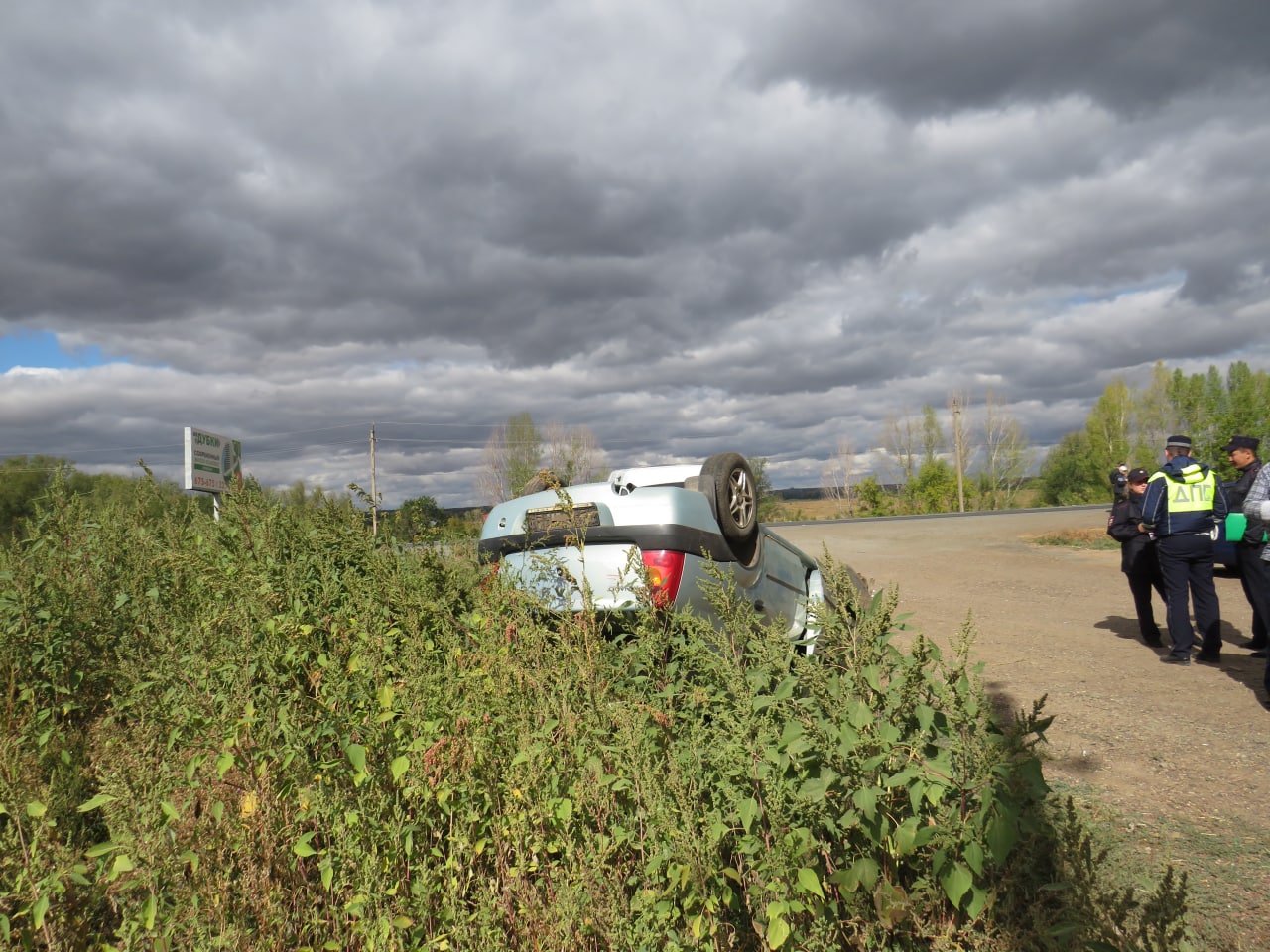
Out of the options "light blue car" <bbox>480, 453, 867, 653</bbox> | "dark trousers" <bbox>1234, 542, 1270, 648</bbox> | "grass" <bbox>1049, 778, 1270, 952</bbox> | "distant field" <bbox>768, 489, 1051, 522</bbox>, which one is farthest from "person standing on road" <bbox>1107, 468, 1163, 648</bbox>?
"distant field" <bbox>768, 489, 1051, 522</bbox>

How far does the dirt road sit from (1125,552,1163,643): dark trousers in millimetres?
197

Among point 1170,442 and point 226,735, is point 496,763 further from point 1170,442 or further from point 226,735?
point 1170,442

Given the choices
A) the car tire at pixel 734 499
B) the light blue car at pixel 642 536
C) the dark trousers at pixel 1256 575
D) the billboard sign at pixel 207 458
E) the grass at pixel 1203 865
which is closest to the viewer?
the grass at pixel 1203 865

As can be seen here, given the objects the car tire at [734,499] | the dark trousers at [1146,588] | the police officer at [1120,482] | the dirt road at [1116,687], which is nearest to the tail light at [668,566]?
the car tire at [734,499]

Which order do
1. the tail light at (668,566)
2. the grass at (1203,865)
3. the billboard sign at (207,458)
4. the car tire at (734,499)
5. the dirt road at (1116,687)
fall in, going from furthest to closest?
the billboard sign at (207,458) < the car tire at (734,499) < the tail light at (668,566) < the dirt road at (1116,687) < the grass at (1203,865)

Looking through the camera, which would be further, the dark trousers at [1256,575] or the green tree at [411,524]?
the dark trousers at [1256,575]

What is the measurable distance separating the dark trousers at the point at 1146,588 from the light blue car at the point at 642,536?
15.4 feet

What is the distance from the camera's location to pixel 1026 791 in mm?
1780

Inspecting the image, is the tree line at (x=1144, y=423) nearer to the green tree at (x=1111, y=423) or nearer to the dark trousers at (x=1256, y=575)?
the green tree at (x=1111, y=423)

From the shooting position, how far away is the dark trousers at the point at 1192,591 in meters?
6.30

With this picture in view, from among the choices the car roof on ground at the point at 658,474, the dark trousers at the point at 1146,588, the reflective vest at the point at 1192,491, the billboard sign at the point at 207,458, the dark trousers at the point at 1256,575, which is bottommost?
the dark trousers at the point at 1146,588

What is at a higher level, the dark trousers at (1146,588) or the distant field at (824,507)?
the dark trousers at (1146,588)

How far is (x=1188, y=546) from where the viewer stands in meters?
6.39

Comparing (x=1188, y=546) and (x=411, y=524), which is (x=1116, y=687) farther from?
(x=411, y=524)
